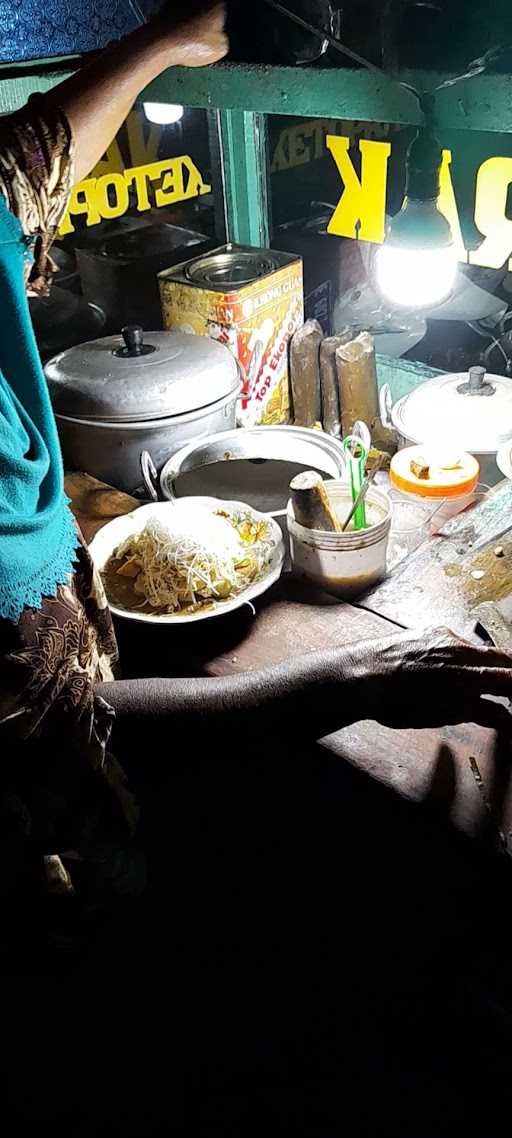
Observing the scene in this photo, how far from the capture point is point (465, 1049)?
2432 mm

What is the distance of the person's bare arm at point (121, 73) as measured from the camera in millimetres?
1796

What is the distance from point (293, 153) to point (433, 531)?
567 cm

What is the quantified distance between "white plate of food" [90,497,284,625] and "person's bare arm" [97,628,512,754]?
0.32m

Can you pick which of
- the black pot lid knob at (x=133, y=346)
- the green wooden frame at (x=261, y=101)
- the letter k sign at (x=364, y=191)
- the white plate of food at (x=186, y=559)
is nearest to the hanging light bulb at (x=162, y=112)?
the green wooden frame at (x=261, y=101)

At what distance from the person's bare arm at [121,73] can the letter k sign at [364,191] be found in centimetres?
142

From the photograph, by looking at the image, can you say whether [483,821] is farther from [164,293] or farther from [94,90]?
[164,293]

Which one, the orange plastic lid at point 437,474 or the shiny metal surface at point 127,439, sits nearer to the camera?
the orange plastic lid at point 437,474

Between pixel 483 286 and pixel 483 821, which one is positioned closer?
pixel 483 821

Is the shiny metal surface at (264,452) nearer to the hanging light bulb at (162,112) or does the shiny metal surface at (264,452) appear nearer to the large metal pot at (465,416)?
the large metal pot at (465,416)

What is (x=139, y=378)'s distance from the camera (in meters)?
2.99

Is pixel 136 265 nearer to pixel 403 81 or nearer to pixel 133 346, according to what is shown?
pixel 133 346

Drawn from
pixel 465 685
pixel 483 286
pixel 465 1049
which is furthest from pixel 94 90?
pixel 483 286

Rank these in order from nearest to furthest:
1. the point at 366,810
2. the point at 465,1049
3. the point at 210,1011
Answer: the point at 366,810 → the point at 465,1049 → the point at 210,1011

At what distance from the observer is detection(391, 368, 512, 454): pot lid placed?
3148 millimetres
